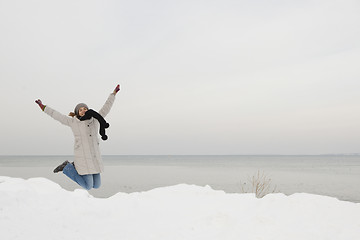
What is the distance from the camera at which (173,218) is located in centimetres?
628

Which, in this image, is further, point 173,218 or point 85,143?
point 173,218

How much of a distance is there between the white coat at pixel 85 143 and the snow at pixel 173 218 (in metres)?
1.18

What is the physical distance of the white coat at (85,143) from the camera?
15.0ft

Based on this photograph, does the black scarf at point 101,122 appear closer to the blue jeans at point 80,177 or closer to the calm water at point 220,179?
the blue jeans at point 80,177

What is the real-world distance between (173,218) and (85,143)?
103 inches

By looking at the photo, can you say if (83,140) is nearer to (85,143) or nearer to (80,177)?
(85,143)

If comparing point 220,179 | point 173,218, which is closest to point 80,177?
point 173,218

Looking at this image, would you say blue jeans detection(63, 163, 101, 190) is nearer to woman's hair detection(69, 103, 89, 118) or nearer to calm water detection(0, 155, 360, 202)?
woman's hair detection(69, 103, 89, 118)

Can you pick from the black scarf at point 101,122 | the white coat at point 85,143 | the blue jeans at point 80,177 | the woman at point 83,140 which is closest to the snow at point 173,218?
the blue jeans at point 80,177

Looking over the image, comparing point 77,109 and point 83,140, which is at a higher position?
point 77,109

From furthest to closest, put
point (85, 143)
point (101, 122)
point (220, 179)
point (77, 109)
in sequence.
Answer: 1. point (220, 179)
2. point (85, 143)
3. point (77, 109)
4. point (101, 122)

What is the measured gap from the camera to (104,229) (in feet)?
17.5

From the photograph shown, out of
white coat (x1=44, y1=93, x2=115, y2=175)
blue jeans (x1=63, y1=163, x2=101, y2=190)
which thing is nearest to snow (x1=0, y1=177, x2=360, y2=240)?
blue jeans (x1=63, y1=163, x2=101, y2=190)

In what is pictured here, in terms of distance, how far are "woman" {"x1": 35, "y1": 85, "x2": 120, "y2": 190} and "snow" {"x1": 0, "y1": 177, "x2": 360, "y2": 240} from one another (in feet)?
3.52
